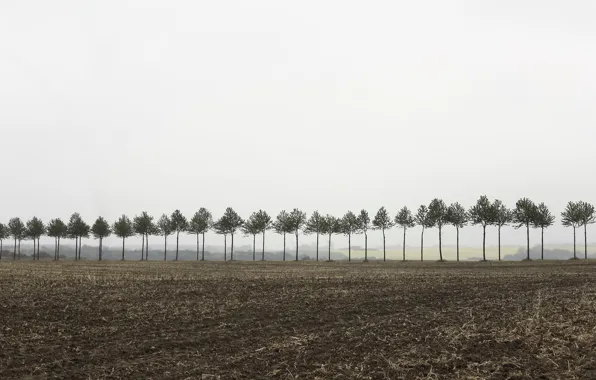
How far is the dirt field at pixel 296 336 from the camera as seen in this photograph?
11.2 metres

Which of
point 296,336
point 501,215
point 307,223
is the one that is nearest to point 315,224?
point 307,223

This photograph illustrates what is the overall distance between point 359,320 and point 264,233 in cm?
8959

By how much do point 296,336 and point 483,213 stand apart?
82.5m

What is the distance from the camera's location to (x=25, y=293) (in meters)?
24.2

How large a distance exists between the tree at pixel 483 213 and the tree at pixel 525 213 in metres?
4.57

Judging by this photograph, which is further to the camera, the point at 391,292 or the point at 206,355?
the point at 391,292

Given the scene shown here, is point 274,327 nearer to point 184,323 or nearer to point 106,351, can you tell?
point 184,323

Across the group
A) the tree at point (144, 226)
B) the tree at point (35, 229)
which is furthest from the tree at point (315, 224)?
the tree at point (35, 229)

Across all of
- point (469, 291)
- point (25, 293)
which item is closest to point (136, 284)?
point (25, 293)

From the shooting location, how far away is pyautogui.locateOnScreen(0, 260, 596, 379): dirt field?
11211 millimetres

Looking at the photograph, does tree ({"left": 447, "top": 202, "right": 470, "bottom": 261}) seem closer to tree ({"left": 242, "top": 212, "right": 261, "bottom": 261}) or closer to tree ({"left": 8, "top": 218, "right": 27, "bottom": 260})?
tree ({"left": 242, "top": 212, "right": 261, "bottom": 261})

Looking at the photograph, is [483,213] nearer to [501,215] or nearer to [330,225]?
[501,215]

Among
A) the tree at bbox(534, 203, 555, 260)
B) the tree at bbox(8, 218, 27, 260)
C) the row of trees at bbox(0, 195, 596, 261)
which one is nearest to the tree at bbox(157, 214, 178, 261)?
the row of trees at bbox(0, 195, 596, 261)

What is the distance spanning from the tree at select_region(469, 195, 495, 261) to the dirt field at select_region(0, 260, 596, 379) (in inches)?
2672
